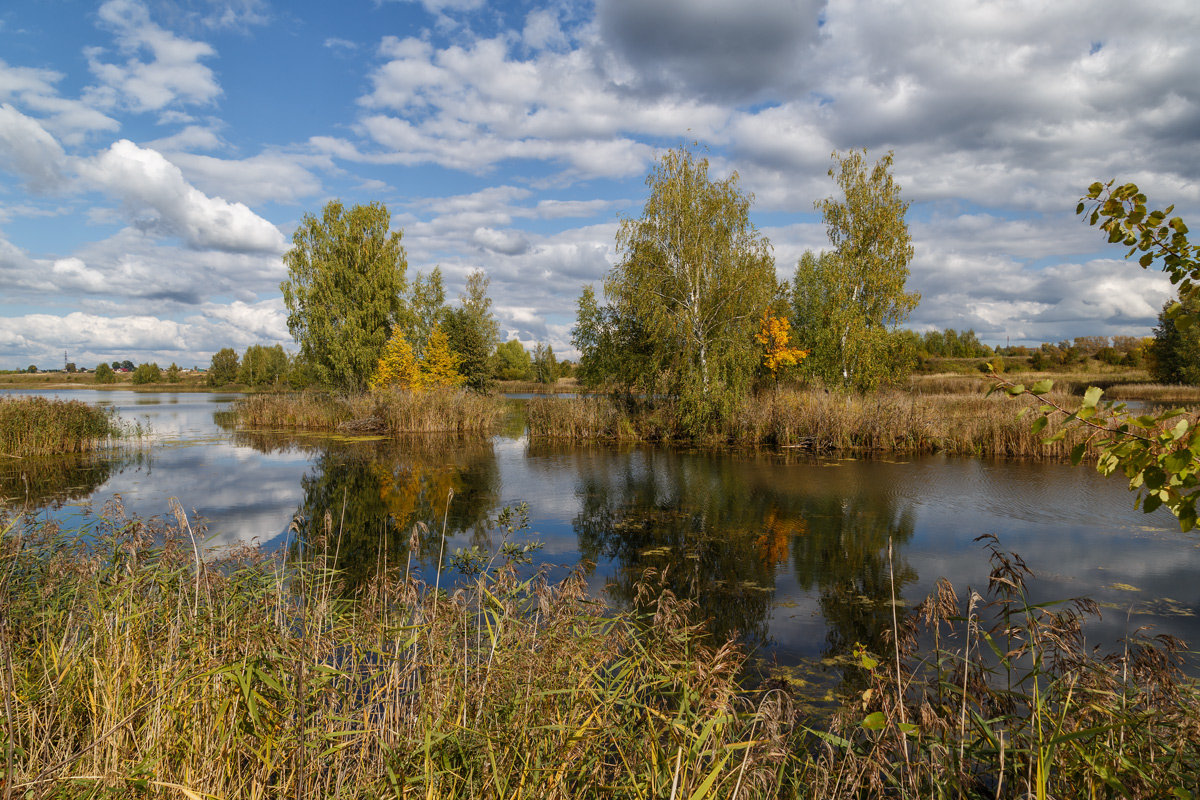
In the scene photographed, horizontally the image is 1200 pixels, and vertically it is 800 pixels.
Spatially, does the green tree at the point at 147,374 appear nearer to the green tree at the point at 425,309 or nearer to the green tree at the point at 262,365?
the green tree at the point at 262,365

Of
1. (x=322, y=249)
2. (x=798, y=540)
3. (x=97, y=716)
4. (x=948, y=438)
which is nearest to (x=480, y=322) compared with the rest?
(x=322, y=249)

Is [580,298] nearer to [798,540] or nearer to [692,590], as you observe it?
[798,540]

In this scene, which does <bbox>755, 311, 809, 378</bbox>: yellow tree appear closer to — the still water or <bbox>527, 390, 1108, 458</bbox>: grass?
<bbox>527, 390, 1108, 458</bbox>: grass

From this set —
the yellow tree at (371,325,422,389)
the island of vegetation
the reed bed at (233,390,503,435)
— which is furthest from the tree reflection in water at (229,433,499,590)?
the yellow tree at (371,325,422,389)

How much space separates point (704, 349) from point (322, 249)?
82.6 feet

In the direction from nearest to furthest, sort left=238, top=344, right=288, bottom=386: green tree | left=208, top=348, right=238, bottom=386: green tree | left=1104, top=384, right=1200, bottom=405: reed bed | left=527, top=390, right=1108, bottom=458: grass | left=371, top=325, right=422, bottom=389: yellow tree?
left=527, top=390, right=1108, bottom=458: grass, left=371, top=325, right=422, bottom=389: yellow tree, left=1104, top=384, right=1200, bottom=405: reed bed, left=238, top=344, right=288, bottom=386: green tree, left=208, top=348, right=238, bottom=386: green tree

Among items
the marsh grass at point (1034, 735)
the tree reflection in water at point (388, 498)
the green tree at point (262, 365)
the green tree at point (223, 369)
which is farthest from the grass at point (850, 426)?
the green tree at point (223, 369)

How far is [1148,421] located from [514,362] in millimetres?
94988

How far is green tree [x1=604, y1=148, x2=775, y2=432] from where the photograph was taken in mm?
21219

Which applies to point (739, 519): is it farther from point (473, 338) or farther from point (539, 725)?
point (473, 338)

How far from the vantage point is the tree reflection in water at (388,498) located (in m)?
8.27

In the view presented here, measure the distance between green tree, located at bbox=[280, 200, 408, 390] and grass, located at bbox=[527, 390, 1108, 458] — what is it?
17.4 metres

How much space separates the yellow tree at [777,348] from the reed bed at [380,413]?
16.6 metres

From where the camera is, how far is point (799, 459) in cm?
1748
